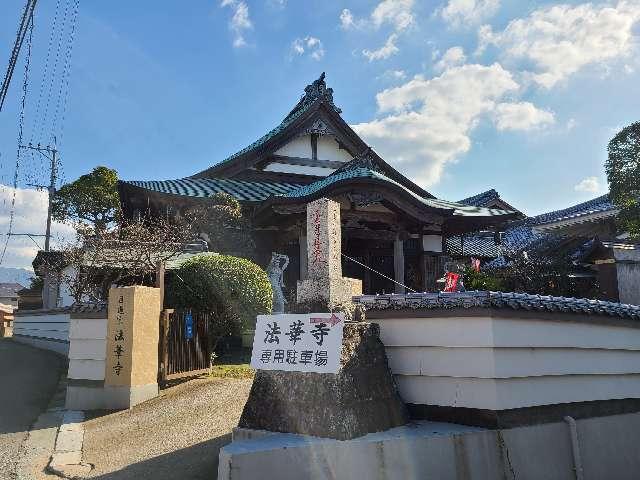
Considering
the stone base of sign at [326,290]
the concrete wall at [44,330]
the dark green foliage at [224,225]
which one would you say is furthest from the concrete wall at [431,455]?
the concrete wall at [44,330]

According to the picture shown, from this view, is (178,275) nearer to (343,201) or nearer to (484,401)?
(343,201)

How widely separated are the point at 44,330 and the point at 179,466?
1487cm

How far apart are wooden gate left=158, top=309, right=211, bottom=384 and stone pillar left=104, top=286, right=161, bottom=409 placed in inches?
9.4

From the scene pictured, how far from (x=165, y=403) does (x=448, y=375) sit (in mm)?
4769

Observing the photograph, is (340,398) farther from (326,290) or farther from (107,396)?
(107,396)

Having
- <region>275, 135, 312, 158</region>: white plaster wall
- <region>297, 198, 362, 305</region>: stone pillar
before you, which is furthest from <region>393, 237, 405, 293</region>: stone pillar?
<region>297, 198, 362, 305</region>: stone pillar

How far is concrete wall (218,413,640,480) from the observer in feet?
13.4

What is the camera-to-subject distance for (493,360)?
463 cm

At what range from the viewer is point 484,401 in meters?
4.67

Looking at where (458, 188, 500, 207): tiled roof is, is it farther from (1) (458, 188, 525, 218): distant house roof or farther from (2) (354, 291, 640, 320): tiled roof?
Answer: (2) (354, 291, 640, 320): tiled roof

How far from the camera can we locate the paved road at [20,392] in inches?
242

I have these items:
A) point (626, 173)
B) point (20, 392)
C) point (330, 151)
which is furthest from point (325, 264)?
point (330, 151)

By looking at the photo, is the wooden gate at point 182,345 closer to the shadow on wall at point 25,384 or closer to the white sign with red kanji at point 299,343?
the shadow on wall at point 25,384

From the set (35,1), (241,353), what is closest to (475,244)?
(241,353)
